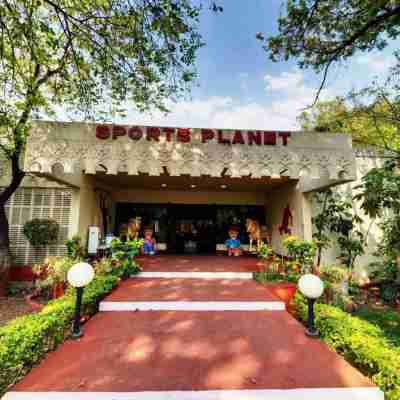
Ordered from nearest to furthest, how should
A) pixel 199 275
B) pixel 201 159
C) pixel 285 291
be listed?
pixel 285 291, pixel 201 159, pixel 199 275

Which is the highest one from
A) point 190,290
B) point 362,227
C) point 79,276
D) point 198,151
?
point 198,151

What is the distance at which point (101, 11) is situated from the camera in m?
5.06

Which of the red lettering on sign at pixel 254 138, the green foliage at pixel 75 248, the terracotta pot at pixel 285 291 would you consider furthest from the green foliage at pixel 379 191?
the green foliage at pixel 75 248

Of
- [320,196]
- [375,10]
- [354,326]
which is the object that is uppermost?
[375,10]

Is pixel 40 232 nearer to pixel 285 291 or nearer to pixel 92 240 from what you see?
pixel 92 240

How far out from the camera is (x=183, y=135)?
562cm

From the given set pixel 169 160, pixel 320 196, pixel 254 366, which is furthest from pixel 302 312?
pixel 320 196

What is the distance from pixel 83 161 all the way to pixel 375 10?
764cm

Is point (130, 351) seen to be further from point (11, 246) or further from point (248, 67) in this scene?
point (248, 67)

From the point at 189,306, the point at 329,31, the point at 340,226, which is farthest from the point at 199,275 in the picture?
the point at 329,31

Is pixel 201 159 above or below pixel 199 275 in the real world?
above

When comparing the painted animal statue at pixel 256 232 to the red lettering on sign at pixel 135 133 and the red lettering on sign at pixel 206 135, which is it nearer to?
the red lettering on sign at pixel 206 135

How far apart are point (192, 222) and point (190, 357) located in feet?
23.6

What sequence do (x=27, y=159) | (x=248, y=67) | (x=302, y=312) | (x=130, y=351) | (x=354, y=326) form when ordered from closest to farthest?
(x=130, y=351) → (x=354, y=326) → (x=302, y=312) → (x=27, y=159) → (x=248, y=67)
